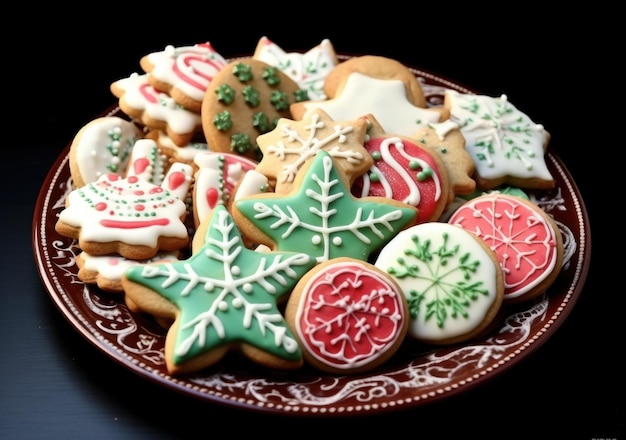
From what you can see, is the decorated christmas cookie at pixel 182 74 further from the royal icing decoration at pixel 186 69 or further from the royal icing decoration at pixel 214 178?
the royal icing decoration at pixel 214 178

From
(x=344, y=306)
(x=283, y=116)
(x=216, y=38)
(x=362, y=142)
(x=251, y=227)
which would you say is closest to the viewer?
(x=344, y=306)

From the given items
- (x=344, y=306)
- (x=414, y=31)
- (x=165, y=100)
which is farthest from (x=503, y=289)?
(x=414, y=31)

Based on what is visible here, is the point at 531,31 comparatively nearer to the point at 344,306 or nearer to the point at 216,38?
the point at 216,38

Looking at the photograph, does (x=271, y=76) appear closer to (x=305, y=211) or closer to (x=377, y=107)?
(x=377, y=107)

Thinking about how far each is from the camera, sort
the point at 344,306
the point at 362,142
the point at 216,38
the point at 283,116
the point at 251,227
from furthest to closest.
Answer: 1. the point at 216,38
2. the point at 283,116
3. the point at 362,142
4. the point at 251,227
5. the point at 344,306

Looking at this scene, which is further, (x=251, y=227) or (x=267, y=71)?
(x=267, y=71)

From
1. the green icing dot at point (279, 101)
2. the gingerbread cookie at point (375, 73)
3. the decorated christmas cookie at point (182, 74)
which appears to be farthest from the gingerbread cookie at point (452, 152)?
the decorated christmas cookie at point (182, 74)

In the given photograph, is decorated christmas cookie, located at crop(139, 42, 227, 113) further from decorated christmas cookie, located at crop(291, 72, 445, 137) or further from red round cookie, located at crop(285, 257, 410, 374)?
red round cookie, located at crop(285, 257, 410, 374)
